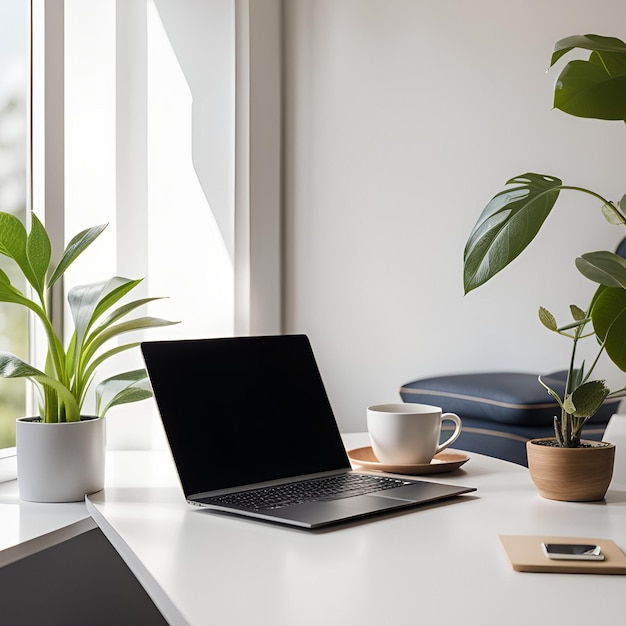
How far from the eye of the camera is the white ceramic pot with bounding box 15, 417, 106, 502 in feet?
3.68

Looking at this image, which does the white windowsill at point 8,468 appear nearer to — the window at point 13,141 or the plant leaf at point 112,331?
the window at point 13,141

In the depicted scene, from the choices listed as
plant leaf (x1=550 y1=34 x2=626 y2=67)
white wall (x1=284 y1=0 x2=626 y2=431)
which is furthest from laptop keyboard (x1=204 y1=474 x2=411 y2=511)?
white wall (x1=284 y1=0 x2=626 y2=431)

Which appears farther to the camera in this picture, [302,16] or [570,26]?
[302,16]

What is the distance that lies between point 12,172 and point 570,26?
5.83 feet

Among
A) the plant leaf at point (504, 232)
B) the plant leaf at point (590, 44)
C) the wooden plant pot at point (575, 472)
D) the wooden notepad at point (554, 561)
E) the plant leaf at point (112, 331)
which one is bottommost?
the wooden notepad at point (554, 561)

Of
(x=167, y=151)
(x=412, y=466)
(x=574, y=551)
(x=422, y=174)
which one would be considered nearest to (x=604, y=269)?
(x=574, y=551)

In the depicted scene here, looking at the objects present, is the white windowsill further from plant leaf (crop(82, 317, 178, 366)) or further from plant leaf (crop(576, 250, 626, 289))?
plant leaf (crop(576, 250, 626, 289))

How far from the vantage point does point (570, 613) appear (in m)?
0.61

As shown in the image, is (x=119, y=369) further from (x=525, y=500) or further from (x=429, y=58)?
(x=429, y=58)

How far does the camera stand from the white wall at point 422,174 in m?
2.58

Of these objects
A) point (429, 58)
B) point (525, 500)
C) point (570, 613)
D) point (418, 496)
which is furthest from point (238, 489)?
point (429, 58)

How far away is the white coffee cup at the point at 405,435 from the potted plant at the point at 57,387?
0.35m

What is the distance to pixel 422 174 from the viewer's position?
9.00 feet

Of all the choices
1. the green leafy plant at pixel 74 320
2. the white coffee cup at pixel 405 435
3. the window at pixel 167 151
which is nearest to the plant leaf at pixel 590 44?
the white coffee cup at pixel 405 435
